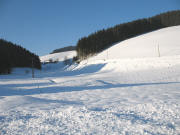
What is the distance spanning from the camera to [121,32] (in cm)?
5844

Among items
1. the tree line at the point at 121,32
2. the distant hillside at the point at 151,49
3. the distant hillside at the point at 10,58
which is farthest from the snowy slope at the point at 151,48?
the distant hillside at the point at 10,58

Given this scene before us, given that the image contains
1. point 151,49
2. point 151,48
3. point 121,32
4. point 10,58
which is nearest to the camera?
point 151,49

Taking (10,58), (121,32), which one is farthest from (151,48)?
(10,58)

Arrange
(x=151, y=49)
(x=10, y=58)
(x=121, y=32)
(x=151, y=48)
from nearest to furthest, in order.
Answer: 1. (x=151, y=49)
2. (x=151, y=48)
3. (x=10, y=58)
4. (x=121, y=32)

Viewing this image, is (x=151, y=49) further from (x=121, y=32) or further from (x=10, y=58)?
(x=10, y=58)

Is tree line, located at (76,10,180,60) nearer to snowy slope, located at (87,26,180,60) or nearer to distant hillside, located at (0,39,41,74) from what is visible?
snowy slope, located at (87,26,180,60)

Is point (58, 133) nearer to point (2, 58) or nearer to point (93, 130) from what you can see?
point (93, 130)

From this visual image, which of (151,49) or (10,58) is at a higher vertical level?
(10,58)

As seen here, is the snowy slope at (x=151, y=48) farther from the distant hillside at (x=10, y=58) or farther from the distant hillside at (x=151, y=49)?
the distant hillside at (x=10, y=58)

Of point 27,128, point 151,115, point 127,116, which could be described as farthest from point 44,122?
point 151,115

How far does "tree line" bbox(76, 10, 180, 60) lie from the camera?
56.7 meters

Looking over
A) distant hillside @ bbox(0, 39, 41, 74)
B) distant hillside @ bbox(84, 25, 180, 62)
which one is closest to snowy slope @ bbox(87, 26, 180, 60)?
distant hillside @ bbox(84, 25, 180, 62)

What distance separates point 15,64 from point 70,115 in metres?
57.9

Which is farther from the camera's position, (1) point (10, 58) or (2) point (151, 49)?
(1) point (10, 58)
